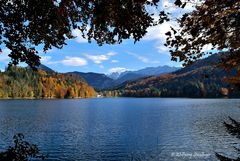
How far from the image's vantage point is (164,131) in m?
74.6

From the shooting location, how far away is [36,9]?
11453 millimetres

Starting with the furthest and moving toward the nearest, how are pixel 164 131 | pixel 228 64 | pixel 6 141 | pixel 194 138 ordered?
pixel 164 131, pixel 194 138, pixel 6 141, pixel 228 64

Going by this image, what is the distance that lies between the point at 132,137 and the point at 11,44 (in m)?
54.8

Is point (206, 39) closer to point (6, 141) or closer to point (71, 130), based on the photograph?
point (6, 141)

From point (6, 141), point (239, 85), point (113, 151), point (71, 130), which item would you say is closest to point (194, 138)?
point (113, 151)

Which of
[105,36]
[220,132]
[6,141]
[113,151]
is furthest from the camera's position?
[220,132]

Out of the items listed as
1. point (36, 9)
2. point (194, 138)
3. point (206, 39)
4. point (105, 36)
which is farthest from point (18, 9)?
point (194, 138)

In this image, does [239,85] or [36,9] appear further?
[239,85]

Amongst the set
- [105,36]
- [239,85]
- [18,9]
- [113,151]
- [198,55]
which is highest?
[18,9]

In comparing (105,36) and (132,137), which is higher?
(105,36)

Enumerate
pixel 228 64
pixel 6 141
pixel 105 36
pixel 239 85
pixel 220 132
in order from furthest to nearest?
pixel 220 132
pixel 6 141
pixel 239 85
pixel 105 36
pixel 228 64

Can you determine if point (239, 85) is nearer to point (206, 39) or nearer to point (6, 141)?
point (206, 39)

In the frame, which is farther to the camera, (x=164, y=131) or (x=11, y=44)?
(x=164, y=131)

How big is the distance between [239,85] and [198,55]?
4.23m
